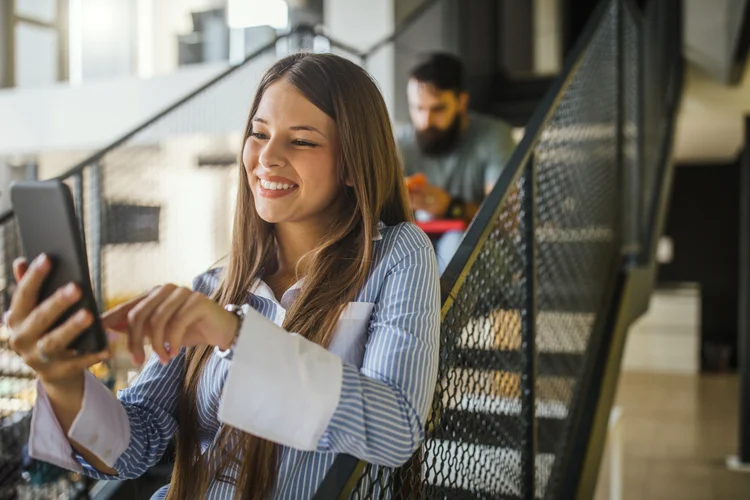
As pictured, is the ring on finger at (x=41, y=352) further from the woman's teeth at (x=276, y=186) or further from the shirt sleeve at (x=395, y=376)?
the woman's teeth at (x=276, y=186)

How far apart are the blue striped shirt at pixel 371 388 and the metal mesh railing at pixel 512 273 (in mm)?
72

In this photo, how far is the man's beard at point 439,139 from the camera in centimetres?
307

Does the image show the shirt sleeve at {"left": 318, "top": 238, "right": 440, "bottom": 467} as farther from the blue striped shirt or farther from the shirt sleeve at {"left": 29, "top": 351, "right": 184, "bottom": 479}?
Answer: the shirt sleeve at {"left": 29, "top": 351, "right": 184, "bottom": 479}

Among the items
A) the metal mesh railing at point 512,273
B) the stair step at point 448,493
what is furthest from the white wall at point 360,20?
the stair step at point 448,493

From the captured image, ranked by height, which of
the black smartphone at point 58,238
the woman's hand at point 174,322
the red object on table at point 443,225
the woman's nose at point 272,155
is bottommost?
the red object on table at point 443,225

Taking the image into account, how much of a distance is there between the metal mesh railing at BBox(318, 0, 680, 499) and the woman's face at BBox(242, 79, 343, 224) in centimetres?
27

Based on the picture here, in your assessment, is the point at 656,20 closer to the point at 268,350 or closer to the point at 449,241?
the point at 449,241

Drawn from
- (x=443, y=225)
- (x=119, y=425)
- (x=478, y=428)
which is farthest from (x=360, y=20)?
(x=119, y=425)

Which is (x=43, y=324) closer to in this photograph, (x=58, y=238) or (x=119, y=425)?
(x=58, y=238)

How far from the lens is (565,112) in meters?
2.20

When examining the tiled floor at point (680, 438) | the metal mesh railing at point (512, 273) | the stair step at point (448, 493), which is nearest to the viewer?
the stair step at point (448, 493)

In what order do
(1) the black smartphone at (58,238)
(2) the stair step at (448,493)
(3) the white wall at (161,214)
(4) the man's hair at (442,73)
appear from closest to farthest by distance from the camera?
(1) the black smartphone at (58,238), (2) the stair step at (448,493), (4) the man's hair at (442,73), (3) the white wall at (161,214)

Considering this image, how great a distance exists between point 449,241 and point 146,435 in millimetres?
1737

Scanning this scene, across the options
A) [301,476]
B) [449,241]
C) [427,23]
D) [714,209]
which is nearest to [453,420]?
[301,476]
